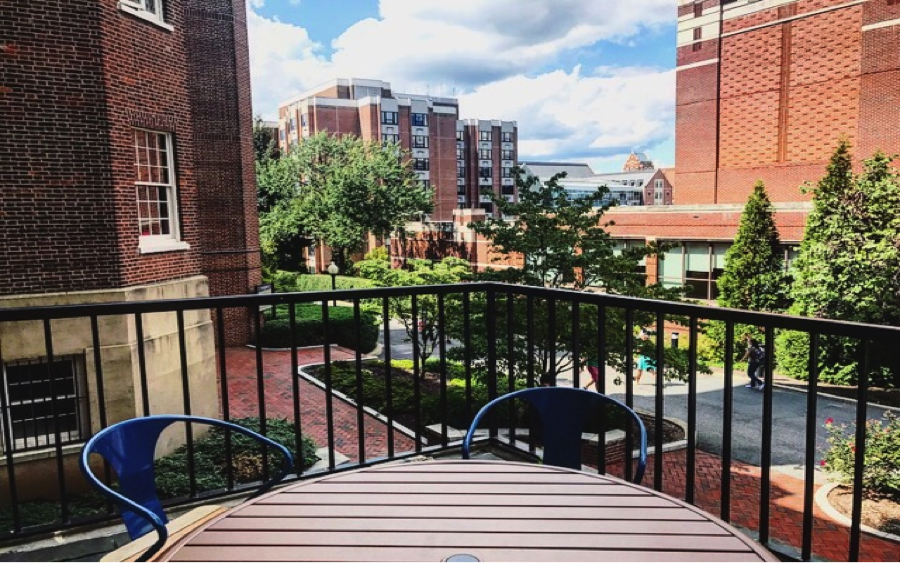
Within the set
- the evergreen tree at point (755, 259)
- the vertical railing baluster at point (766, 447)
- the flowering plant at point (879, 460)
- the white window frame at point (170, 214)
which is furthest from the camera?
the evergreen tree at point (755, 259)

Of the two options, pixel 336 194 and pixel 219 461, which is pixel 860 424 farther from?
pixel 336 194

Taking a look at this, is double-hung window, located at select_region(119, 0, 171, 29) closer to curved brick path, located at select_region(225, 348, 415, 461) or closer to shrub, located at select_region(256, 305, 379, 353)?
curved brick path, located at select_region(225, 348, 415, 461)

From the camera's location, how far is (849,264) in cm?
1795

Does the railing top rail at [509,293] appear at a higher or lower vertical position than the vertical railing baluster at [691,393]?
higher

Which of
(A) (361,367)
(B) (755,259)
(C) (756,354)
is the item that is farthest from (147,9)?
(B) (755,259)

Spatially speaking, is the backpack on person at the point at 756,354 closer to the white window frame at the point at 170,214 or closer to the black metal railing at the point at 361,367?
the black metal railing at the point at 361,367

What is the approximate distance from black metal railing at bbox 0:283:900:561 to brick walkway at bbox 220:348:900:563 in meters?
0.14

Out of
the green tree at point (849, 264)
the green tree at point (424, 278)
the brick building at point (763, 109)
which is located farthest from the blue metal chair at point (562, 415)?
the brick building at point (763, 109)

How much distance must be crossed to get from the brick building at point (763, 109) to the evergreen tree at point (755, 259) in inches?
18.6

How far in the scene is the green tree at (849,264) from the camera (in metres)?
17.5

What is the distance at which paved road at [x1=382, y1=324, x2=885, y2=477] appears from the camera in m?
13.1

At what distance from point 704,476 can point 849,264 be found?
32.1ft

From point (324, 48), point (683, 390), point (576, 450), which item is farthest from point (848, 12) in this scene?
point (324, 48)

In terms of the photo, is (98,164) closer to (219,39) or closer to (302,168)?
(219,39)
